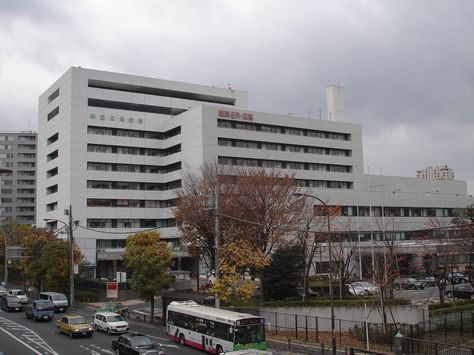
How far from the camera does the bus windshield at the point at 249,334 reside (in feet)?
102

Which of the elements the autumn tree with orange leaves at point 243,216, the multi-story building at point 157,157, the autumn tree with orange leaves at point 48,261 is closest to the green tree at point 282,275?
the autumn tree with orange leaves at point 243,216

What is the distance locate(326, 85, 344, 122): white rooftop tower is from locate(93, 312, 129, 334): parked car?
75.1 metres

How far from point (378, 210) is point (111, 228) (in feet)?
146

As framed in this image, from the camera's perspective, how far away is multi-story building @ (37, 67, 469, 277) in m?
88.7

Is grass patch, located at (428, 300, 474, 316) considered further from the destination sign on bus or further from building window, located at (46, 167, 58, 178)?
building window, located at (46, 167, 58, 178)

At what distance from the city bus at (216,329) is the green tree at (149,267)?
10.3 m

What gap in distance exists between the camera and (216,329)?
32625 mm

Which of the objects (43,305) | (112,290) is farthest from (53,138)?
(43,305)

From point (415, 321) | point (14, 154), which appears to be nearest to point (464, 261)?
point (415, 321)

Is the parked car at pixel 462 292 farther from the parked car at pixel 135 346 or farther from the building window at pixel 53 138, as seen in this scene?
the building window at pixel 53 138

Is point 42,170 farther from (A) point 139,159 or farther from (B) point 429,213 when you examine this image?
(B) point 429,213

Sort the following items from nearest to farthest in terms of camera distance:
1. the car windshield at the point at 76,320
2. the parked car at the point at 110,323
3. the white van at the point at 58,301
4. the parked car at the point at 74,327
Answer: the parked car at the point at 74,327 → the car windshield at the point at 76,320 → the parked car at the point at 110,323 → the white van at the point at 58,301

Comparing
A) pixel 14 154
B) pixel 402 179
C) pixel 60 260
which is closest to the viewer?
pixel 60 260

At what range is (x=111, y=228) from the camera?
3612 inches
